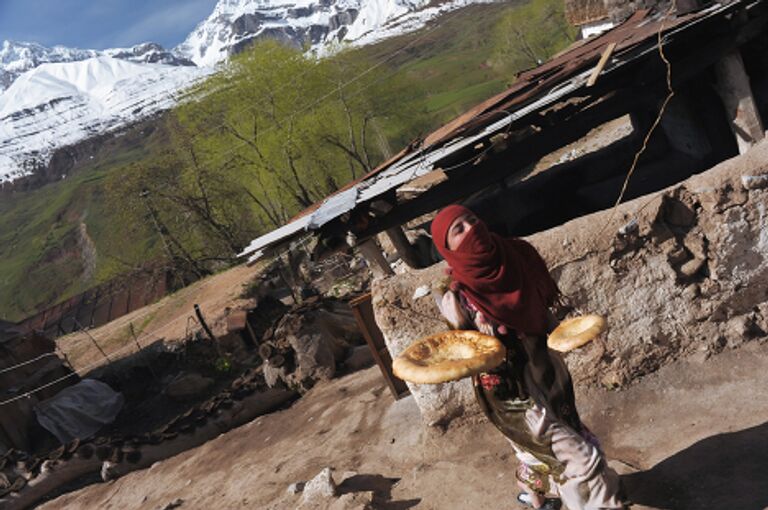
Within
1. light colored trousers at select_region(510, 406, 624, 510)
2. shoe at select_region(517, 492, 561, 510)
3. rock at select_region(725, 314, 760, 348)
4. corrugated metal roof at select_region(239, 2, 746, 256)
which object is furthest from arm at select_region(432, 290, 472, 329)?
rock at select_region(725, 314, 760, 348)

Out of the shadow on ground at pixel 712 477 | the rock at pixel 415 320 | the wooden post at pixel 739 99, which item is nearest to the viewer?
the shadow on ground at pixel 712 477

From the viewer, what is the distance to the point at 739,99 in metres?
5.67

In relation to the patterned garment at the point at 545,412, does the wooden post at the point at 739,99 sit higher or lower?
higher

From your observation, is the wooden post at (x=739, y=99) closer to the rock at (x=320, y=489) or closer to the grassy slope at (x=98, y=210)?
the rock at (x=320, y=489)

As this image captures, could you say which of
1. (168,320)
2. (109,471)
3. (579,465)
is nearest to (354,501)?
(579,465)

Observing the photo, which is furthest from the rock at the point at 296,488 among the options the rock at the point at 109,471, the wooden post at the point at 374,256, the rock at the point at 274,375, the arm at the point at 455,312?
the rock at the point at 109,471

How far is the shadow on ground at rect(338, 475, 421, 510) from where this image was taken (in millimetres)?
4684

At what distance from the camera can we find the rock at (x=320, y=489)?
5073 mm

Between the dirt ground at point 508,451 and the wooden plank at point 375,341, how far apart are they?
0.65 ft

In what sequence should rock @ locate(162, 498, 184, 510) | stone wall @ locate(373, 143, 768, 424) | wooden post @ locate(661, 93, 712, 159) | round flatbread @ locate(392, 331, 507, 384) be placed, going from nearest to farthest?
round flatbread @ locate(392, 331, 507, 384)
stone wall @ locate(373, 143, 768, 424)
wooden post @ locate(661, 93, 712, 159)
rock @ locate(162, 498, 184, 510)

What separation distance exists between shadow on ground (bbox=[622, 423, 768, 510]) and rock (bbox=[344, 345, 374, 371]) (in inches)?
235

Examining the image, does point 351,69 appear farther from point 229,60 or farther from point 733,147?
point 733,147

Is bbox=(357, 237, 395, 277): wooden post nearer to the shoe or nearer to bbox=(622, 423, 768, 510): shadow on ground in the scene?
the shoe

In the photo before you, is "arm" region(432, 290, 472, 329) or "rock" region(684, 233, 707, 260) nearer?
"arm" region(432, 290, 472, 329)
